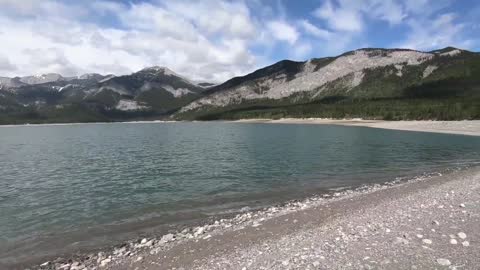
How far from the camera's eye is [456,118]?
482 ft

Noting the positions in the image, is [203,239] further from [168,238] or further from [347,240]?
[347,240]

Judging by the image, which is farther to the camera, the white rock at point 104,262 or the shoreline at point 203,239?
the white rock at point 104,262

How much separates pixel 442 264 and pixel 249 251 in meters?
6.91

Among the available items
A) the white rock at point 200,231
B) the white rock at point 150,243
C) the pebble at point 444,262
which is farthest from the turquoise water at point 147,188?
the pebble at point 444,262

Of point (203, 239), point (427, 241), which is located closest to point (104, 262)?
point (203, 239)

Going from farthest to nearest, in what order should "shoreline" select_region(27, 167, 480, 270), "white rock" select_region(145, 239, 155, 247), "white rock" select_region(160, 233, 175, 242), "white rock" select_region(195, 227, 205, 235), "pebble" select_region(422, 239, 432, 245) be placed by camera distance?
"white rock" select_region(195, 227, 205, 235), "white rock" select_region(160, 233, 175, 242), "white rock" select_region(145, 239, 155, 247), "shoreline" select_region(27, 167, 480, 270), "pebble" select_region(422, 239, 432, 245)

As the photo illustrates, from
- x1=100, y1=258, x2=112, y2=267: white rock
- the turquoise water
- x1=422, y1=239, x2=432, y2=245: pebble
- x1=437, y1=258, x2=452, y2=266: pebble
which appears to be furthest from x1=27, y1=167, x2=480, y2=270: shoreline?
x1=437, y1=258, x2=452, y2=266: pebble

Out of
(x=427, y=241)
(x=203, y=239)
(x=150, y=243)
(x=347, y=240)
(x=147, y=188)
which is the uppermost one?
(x=427, y=241)

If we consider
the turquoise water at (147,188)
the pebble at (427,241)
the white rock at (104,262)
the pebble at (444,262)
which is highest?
the pebble at (444,262)

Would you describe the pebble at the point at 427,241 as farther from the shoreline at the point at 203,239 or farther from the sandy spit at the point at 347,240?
the shoreline at the point at 203,239

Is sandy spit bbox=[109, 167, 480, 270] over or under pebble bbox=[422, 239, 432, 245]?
under

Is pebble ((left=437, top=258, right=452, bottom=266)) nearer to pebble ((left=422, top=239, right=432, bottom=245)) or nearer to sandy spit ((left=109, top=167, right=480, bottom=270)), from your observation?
sandy spit ((left=109, top=167, right=480, bottom=270))

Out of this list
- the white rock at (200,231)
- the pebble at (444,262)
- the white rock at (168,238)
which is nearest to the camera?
the pebble at (444,262)

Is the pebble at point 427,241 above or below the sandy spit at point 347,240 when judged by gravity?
above
